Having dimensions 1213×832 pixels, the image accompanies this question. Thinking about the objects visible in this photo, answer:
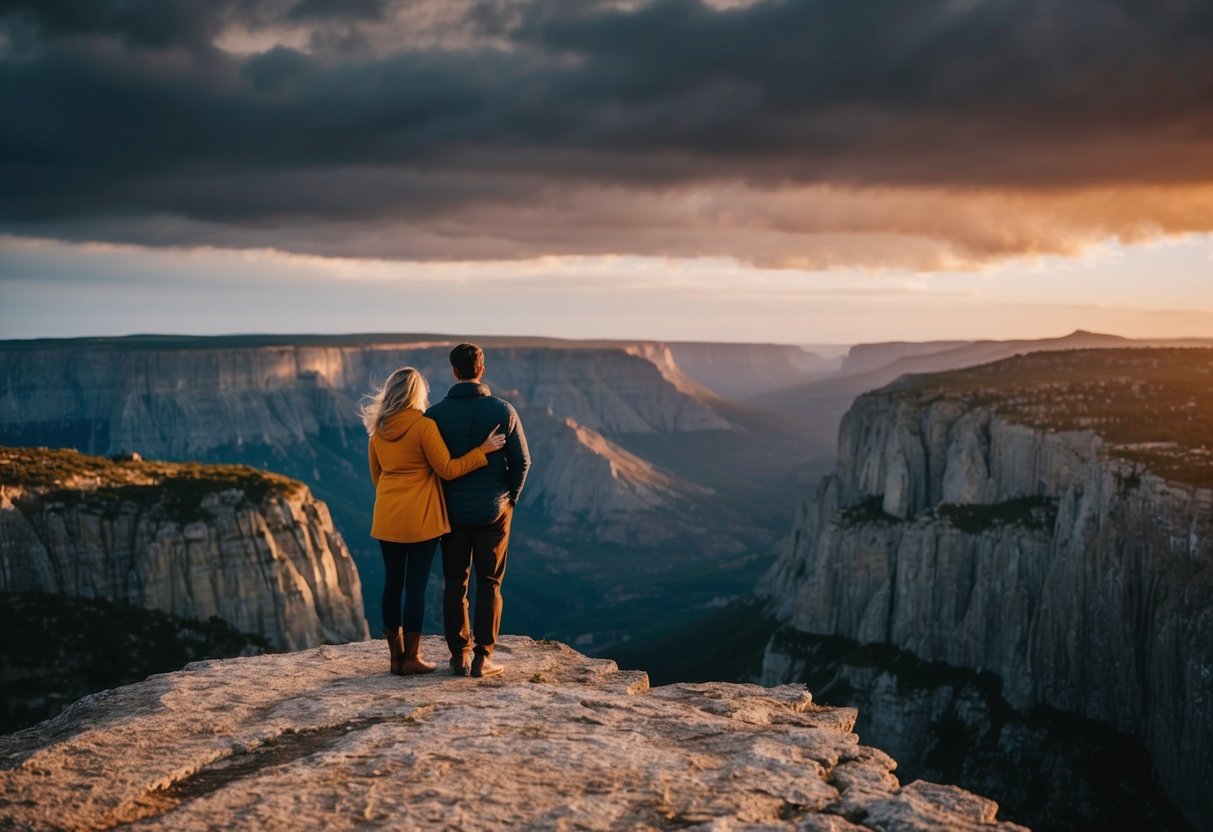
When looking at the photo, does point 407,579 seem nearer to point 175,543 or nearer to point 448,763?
point 448,763

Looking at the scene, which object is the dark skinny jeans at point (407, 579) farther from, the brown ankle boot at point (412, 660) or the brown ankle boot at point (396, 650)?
the brown ankle boot at point (412, 660)

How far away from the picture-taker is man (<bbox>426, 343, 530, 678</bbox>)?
16.9 m

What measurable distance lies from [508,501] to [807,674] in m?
85.1

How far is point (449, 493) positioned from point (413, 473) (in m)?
0.65

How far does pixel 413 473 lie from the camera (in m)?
16.8

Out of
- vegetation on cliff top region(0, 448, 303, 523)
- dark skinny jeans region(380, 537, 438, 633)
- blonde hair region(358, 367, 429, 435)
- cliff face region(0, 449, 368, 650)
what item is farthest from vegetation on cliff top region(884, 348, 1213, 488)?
vegetation on cliff top region(0, 448, 303, 523)

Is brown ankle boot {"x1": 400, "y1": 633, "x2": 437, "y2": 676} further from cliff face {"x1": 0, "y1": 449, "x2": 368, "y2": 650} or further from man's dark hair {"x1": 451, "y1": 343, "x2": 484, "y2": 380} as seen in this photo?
cliff face {"x1": 0, "y1": 449, "x2": 368, "y2": 650}

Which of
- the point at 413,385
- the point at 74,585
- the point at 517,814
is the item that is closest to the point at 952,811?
the point at 517,814

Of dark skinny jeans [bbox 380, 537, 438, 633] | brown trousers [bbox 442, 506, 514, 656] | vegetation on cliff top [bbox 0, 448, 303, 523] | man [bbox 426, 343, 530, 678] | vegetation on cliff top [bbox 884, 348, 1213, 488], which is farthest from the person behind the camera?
vegetation on cliff top [bbox 0, 448, 303, 523]

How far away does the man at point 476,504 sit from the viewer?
666 inches

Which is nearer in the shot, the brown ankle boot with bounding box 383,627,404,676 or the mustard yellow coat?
the mustard yellow coat

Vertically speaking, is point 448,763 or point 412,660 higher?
point 448,763

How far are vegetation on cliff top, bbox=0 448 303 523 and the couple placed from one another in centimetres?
6863

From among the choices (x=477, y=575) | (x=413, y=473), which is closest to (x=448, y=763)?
(x=477, y=575)
